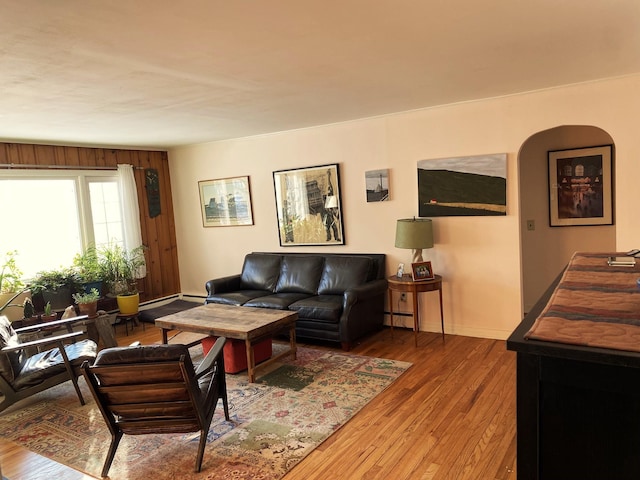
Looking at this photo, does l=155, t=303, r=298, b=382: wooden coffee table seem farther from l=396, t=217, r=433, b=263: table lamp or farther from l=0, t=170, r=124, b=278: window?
l=0, t=170, r=124, b=278: window

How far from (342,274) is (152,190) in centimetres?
328

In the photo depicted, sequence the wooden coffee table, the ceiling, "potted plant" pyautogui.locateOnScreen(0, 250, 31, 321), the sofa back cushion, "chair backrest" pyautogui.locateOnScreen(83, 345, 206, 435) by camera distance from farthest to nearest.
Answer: the sofa back cushion
"potted plant" pyautogui.locateOnScreen(0, 250, 31, 321)
the wooden coffee table
"chair backrest" pyautogui.locateOnScreen(83, 345, 206, 435)
the ceiling

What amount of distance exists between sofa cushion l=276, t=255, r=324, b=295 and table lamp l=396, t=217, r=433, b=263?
1156mm

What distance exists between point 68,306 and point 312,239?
117 inches

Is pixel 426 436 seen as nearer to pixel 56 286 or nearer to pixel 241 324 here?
pixel 241 324

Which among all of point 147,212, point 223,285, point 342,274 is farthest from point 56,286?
point 342,274

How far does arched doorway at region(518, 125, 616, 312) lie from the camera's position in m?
4.97

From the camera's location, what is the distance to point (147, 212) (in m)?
6.62

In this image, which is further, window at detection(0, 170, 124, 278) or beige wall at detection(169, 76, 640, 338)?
window at detection(0, 170, 124, 278)

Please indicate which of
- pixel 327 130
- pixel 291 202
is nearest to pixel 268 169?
pixel 291 202

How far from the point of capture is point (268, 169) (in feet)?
19.5

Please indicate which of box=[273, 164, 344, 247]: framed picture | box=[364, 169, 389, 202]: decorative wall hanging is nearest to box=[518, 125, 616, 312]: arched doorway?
box=[364, 169, 389, 202]: decorative wall hanging

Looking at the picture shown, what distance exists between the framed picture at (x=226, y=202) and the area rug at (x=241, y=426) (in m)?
2.69

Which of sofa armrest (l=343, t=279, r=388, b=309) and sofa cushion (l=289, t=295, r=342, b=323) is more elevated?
sofa armrest (l=343, t=279, r=388, b=309)
